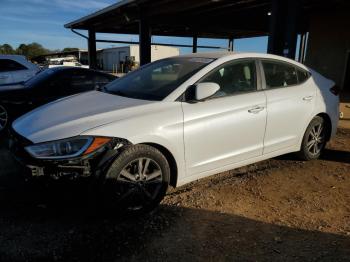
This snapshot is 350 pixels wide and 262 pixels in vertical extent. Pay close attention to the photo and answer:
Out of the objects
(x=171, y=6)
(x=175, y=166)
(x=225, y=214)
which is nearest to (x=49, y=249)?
(x=175, y=166)

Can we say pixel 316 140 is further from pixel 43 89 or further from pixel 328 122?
pixel 43 89

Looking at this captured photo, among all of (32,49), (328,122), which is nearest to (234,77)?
(328,122)

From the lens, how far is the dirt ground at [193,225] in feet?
9.62

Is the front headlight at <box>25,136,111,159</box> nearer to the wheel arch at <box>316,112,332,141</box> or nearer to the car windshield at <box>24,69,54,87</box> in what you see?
the wheel arch at <box>316,112,332,141</box>

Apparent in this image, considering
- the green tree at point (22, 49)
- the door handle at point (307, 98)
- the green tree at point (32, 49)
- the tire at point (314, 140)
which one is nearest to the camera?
the door handle at point (307, 98)

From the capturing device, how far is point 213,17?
63.2 feet

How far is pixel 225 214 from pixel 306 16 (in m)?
18.4

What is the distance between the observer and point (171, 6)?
1488cm

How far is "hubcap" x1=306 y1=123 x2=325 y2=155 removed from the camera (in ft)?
16.8

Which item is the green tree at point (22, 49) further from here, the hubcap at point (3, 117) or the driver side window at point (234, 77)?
the driver side window at point (234, 77)

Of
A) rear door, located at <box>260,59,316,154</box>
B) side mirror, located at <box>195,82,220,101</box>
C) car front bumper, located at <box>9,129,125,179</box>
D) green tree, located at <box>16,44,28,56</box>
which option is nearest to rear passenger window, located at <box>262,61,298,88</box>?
rear door, located at <box>260,59,316,154</box>

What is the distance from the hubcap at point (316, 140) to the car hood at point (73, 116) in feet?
8.77

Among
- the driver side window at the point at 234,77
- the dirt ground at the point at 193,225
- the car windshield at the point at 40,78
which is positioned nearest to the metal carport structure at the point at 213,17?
the driver side window at the point at 234,77

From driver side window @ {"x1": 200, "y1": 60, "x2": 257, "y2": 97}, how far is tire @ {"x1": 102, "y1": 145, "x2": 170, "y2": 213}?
109 centimetres
